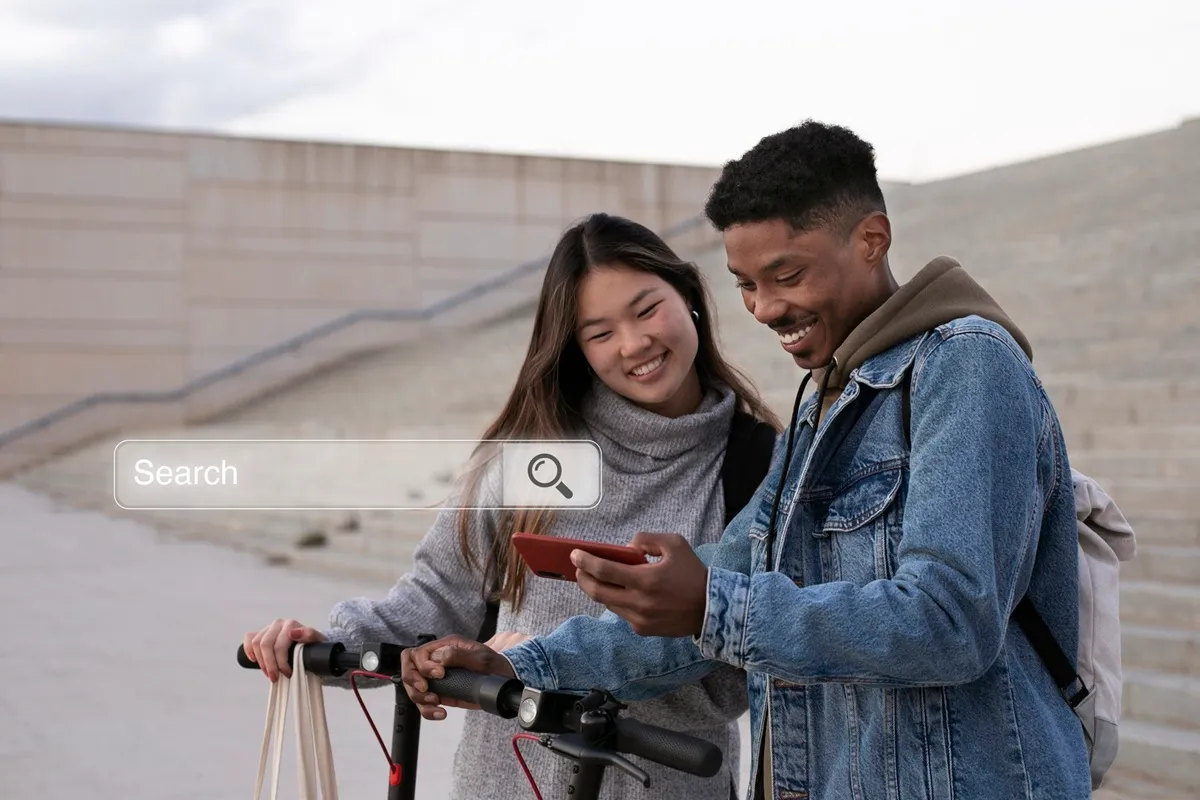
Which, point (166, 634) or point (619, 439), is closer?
point (619, 439)

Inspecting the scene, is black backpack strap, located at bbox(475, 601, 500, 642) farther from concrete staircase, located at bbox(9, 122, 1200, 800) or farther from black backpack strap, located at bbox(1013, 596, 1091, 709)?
concrete staircase, located at bbox(9, 122, 1200, 800)

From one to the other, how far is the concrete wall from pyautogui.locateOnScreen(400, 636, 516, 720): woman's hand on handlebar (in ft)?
14.0

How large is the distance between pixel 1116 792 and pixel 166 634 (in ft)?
14.5

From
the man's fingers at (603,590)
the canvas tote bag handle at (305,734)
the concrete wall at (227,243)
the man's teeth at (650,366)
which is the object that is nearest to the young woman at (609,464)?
the man's teeth at (650,366)

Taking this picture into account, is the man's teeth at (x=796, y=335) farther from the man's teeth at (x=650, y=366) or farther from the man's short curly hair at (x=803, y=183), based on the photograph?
the man's teeth at (x=650, y=366)

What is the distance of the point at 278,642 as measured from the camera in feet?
5.13

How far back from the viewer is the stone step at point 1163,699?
11.6 feet

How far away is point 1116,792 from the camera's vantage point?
11.2ft

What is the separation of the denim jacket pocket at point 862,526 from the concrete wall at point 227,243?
468 centimetres

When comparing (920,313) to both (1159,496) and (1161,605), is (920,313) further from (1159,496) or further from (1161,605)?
(1159,496)

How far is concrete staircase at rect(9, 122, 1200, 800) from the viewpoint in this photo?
12.7ft

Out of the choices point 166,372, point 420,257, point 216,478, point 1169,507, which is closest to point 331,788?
point 216,478

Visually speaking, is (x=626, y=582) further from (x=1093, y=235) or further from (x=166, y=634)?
(x=1093, y=235)
